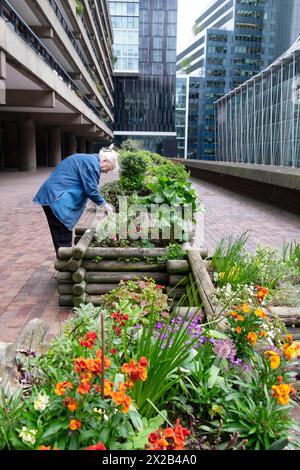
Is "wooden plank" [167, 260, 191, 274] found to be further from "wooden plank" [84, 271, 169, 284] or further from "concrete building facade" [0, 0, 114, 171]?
"concrete building facade" [0, 0, 114, 171]

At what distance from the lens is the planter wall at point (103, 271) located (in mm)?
4441

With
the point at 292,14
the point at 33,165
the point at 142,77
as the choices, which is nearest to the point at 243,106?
the point at 33,165

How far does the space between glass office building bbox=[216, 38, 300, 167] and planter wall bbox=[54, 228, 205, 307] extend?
30.0 meters

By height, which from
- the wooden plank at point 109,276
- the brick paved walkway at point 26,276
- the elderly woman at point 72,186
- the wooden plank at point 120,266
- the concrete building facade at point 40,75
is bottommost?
the brick paved walkway at point 26,276

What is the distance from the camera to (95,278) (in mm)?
4629

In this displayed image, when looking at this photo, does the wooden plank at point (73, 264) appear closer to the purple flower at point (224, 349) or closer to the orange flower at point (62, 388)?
the purple flower at point (224, 349)

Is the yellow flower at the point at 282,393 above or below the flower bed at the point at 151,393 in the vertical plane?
above

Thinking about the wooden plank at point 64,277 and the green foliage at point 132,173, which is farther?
the green foliage at point 132,173

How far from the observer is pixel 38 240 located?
25.7 ft

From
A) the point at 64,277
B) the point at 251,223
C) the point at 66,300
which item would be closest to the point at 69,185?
the point at 64,277

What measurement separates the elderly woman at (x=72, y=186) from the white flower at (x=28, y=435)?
3.17 m

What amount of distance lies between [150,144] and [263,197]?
69825mm

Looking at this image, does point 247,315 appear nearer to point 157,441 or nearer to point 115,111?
point 157,441

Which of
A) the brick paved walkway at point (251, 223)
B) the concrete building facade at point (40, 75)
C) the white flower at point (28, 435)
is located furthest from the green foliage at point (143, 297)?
the concrete building facade at point (40, 75)
